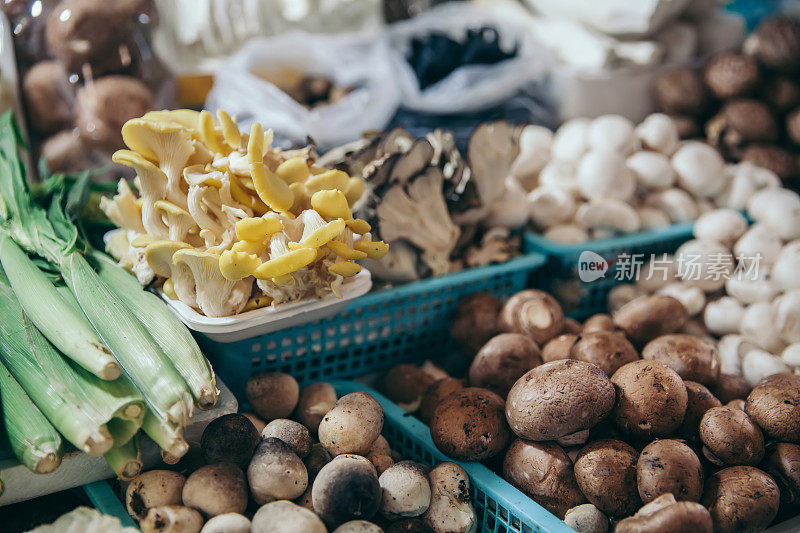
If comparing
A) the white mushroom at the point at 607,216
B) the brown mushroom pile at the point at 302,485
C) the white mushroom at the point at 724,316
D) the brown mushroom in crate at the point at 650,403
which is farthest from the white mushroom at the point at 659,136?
the brown mushroom pile at the point at 302,485

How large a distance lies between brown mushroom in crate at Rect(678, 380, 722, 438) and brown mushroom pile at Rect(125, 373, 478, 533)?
0.52 m

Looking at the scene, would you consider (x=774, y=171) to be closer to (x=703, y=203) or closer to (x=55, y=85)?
(x=703, y=203)

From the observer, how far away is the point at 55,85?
2438 mm

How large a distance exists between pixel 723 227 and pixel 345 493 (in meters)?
1.65

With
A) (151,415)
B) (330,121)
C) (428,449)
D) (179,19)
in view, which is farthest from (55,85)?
(428,449)

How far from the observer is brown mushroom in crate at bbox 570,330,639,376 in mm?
1471

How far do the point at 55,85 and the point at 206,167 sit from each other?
54.7 inches

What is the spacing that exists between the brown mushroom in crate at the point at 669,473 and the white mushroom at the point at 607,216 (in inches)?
39.9

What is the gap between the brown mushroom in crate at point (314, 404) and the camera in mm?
1474

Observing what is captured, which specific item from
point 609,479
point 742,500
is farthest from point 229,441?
point 742,500

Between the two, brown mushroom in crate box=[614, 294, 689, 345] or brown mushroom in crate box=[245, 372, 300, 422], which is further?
brown mushroom in crate box=[614, 294, 689, 345]

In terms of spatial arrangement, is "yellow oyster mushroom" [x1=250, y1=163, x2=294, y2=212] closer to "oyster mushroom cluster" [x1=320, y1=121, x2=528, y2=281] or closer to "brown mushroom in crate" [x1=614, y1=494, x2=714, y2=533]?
"oyster mushroom cluster" [x1=320, y1=121, x2=528, y2=281]

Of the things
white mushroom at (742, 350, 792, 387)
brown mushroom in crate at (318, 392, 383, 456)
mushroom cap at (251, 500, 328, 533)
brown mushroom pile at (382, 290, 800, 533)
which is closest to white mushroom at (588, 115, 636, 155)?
white mushroom at (742, 350, 792, 387)

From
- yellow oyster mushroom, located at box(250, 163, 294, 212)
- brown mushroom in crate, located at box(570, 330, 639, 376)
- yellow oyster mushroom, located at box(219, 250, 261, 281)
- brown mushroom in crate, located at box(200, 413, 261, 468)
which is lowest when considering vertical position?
brown mushroom in crate, located at box(570, 330, 639, 376)
